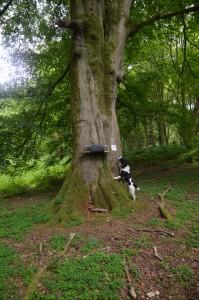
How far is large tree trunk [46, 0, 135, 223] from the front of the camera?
5730 millimetres

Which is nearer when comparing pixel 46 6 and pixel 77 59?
pixel 77 59

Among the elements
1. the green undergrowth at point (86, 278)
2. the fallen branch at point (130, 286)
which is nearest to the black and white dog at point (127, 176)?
the green undergrowth at point (86, 278)

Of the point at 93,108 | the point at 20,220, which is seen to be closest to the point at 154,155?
the point at 93,108

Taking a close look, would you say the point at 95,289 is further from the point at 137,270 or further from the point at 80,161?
the point at 80,161

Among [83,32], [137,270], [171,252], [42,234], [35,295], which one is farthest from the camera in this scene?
[83,32]

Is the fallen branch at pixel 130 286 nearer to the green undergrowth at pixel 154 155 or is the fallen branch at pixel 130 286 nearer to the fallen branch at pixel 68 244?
the fallen branch at pixel 68 244

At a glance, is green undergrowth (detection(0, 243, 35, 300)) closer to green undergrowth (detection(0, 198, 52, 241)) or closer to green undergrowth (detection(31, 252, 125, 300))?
green undergrowth (detection(31, 252, 125, 300))

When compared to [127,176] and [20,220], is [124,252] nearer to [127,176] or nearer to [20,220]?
[127,176]

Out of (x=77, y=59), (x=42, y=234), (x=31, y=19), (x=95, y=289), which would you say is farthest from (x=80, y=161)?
(x=31, y=19)

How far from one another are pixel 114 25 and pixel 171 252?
6.15m

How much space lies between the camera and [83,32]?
6438 mm

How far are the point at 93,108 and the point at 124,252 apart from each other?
11.6 feet

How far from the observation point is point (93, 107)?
20.4 ft

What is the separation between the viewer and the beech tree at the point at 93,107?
573 cm
